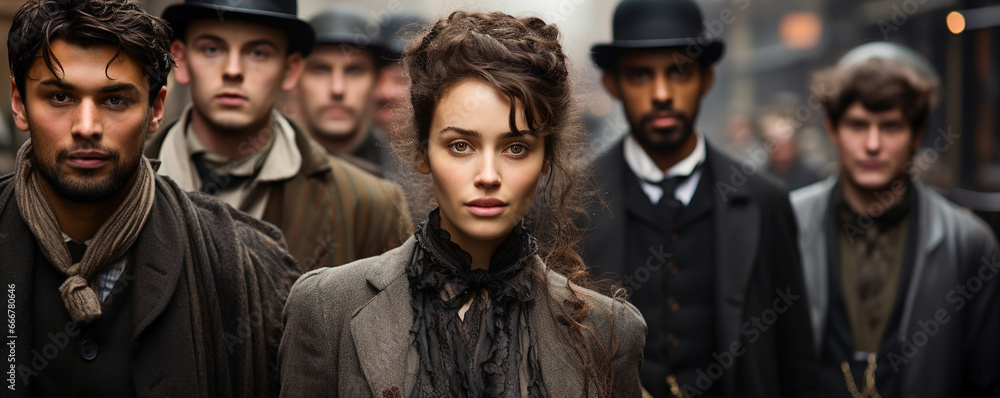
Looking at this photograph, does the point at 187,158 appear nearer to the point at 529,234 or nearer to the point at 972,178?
the point at 529,234

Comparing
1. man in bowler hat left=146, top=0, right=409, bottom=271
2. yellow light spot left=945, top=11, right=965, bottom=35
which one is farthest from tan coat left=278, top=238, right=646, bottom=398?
yellow light spot left=945, top=11, right=965, bottom=35

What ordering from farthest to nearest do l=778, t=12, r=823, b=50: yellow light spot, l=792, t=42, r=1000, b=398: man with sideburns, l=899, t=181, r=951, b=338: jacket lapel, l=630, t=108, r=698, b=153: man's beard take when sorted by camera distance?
l=778, t=12, r=823, b=50: yellow light spot < l=899, t=181, r=951, b=338: jacket lapel < l=792, t=42, r=1000, b=398: man with sideburns < l=630, t=108, r=698, b=153: man's beard

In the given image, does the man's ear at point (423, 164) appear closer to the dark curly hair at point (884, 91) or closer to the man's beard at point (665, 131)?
the man's beard at point (665, 131)

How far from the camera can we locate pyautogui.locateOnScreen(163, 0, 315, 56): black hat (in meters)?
3.96

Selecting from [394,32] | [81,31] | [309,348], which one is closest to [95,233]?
[81,31]

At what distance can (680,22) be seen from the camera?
15.3ft

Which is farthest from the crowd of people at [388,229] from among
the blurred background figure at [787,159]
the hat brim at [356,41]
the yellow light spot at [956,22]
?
the blurred background figure at [787,159]

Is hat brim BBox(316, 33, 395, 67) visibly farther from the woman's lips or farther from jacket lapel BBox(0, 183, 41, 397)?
the woman's lips

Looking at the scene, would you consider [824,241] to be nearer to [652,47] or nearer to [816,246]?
[816,246]

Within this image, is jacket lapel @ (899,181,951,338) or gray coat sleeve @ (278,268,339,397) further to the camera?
jacket lapel @ (899,181,951,338)

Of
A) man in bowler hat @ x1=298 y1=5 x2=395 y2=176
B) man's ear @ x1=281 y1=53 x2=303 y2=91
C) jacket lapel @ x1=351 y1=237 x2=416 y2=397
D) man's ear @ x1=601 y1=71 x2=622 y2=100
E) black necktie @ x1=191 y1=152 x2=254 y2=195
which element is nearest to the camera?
jacket lapel @ x1=351 y1=237 x2=416 y2=397

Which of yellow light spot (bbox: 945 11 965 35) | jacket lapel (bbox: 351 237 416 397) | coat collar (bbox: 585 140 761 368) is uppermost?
yellow light spot (bbox: 945 11 965 35)

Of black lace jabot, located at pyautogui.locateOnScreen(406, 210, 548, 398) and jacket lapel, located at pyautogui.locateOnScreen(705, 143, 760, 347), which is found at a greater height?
black lace jabot, located at pyautogui.locateOnScreen(406, 210, 548, 398)

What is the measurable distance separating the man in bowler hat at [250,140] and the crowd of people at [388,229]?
0.5 inches
